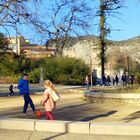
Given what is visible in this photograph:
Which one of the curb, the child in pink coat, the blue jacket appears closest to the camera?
the curb

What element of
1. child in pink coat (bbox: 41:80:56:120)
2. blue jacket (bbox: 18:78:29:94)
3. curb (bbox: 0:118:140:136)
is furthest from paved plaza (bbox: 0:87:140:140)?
child in pink coat (bbox: 41:80:56:120)

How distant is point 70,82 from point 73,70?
2.62 meters

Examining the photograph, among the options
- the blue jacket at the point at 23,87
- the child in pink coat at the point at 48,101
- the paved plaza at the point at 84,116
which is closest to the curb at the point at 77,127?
the paved plaza at the point at 84,116

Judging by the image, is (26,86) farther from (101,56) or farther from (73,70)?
(73,70)

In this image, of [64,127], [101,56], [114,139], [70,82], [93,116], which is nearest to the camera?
[114,139]

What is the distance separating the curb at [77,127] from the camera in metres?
11.7

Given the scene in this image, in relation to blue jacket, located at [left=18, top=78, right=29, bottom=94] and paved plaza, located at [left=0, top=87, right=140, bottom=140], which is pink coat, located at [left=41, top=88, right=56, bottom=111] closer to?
paved plaza, located at [left=0, top=87, right=140, bottom=140]

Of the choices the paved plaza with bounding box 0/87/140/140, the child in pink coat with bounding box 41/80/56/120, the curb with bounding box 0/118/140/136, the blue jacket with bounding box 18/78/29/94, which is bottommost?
the paved plaza with bounding box 0/87/140/140

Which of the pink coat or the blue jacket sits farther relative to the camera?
the blue jacket

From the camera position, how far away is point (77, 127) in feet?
39.4

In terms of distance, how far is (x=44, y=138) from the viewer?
1166 centimetres

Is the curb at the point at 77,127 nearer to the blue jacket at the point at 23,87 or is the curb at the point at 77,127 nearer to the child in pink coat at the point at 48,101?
the child in pink coat at the point at 48,101

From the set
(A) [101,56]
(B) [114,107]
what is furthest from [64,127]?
(A) [101,56]

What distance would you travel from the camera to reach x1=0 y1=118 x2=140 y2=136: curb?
459 inches
